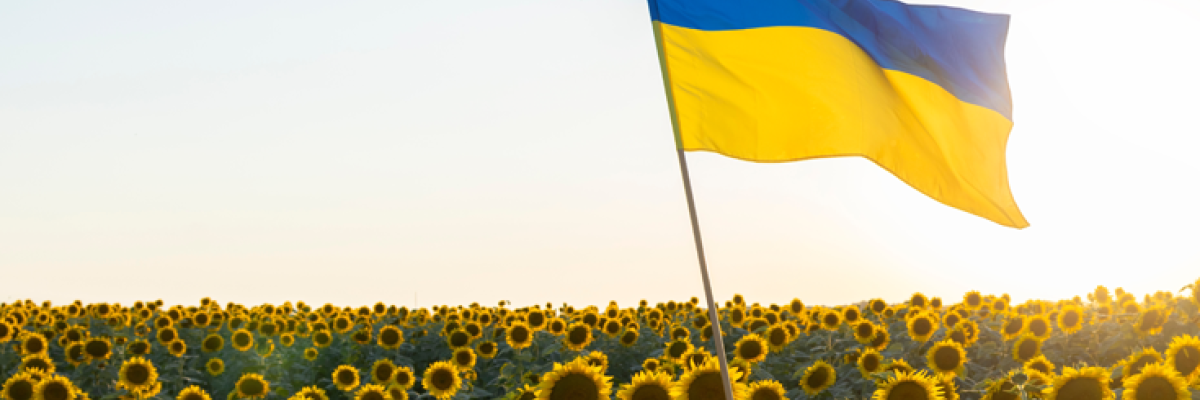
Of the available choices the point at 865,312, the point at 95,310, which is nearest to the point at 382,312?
the point at 95,310

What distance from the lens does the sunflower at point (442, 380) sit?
1038 cm

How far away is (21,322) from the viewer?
17.8 m

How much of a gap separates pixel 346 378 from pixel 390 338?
133 inches

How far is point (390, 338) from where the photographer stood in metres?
15.3

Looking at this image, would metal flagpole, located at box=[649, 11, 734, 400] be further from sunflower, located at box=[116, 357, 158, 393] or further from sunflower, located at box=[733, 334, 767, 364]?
sunflower, located at box=[116, 357, 158, 393]

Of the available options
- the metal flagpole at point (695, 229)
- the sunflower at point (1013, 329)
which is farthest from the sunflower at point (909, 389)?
the sunflower at point (1013, 329)

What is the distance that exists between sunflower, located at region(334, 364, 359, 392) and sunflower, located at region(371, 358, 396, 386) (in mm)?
254

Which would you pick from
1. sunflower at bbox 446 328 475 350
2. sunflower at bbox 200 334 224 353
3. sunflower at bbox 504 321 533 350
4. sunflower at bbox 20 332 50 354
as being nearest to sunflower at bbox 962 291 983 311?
sunflower at bbox 504 321 533 350

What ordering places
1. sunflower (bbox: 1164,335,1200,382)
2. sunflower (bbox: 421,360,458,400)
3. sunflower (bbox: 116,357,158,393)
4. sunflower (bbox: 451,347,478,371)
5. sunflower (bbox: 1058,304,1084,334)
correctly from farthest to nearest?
sunflower (bbox: 1058,304,1084,334) → sunflower (bbox: 451,347,478,371) → sunflower (bbox: 116,357,158,393) → sunflower (bbox: 421,360,458,400) → sunflower (bbox: 1164,335,1200,382)

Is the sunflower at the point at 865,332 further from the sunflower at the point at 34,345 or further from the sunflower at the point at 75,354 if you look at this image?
the sunflower at the point at 34,345

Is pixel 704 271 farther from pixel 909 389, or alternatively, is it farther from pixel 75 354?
pixel 75 354

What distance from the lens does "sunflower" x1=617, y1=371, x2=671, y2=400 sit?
21.4 ft

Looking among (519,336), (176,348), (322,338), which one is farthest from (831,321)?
(176,348)

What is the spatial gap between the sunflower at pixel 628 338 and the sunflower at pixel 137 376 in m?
6.75
